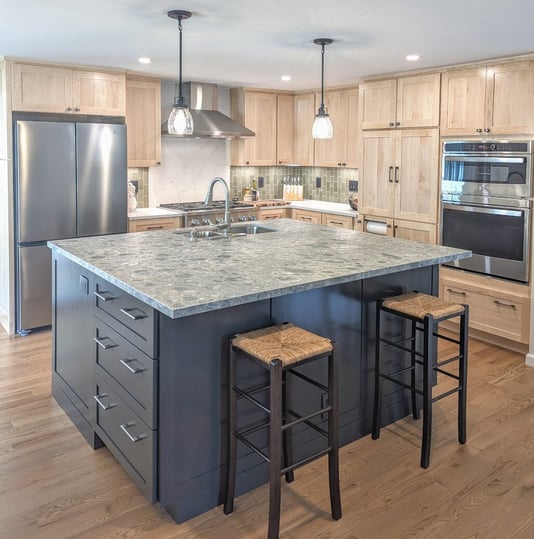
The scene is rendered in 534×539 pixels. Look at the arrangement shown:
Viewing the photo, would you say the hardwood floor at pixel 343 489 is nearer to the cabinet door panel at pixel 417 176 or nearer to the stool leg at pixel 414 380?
the stool leg at pixel 414 380

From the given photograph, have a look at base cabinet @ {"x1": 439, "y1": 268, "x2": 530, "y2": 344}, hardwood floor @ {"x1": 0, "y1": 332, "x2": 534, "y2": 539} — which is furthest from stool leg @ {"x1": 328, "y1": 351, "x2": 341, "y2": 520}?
base cabinet @ {"x1": 439, "y1": 268, "x2": 530, "y2": 344}

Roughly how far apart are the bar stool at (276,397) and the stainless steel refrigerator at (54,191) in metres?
2.88

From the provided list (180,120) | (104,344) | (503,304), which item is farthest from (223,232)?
(503,304)

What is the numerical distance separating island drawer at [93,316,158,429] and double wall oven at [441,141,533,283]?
3098 mm

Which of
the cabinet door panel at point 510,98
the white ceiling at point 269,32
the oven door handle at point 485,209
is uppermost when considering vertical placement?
the white ceiling at point 269,32

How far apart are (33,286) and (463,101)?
380 cm

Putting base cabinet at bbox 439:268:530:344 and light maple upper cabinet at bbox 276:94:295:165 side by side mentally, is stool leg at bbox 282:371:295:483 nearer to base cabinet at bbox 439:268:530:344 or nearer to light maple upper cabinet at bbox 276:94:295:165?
base cabinet at bbox 439:268:530:344

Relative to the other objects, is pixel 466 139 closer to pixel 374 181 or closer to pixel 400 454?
pixel 374 181

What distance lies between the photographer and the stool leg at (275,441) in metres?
2.08

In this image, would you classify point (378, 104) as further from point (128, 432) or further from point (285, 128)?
point (128, 432)

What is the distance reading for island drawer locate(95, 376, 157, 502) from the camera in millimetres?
2277

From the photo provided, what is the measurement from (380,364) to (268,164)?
4008 mm

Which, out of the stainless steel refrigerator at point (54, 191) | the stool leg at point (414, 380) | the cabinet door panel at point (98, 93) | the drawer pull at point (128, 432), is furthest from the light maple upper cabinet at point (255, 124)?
the drawer pull at point (128, 432)

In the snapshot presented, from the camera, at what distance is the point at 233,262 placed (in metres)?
2.82
